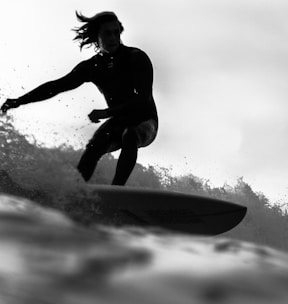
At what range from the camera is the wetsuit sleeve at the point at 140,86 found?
421cm

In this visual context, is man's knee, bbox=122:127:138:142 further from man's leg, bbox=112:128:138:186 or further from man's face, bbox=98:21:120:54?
man's face, bbox=98:21:120:54

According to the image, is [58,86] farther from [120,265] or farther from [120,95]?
[120,265]

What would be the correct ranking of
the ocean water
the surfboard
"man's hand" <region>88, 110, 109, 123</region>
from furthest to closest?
"man's hand" <region>88, 110, 109, 123</region> < the surfboard < the ocean water

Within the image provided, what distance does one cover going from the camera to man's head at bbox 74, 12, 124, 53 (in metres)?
4.60

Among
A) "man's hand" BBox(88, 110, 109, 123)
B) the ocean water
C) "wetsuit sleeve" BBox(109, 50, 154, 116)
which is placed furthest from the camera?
"wetsuit sleeve" BBox(109, 50, 154, 116)

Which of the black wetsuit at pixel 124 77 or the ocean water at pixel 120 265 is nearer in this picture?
the ocean water at pixel 120 265

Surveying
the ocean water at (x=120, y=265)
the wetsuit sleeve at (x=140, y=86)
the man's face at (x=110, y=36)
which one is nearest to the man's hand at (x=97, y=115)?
the wetsuit sleeve at (x=140, y=86)

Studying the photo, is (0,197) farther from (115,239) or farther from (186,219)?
(186,219)

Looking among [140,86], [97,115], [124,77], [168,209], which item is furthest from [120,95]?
[168,209]

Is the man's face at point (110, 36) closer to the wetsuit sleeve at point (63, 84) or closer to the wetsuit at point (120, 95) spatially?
the wetsuit at point (120, 95)

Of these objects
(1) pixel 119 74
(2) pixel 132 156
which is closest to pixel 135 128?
(2) pixel 132 156

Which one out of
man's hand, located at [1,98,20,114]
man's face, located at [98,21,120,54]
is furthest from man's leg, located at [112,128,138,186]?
man's hand, located at [1,98,20,114]

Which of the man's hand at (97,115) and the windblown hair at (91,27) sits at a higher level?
the windblown hair at (91,27)

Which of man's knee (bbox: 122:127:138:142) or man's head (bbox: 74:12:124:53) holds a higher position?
man's head (bbox: 74:12:124:53)
